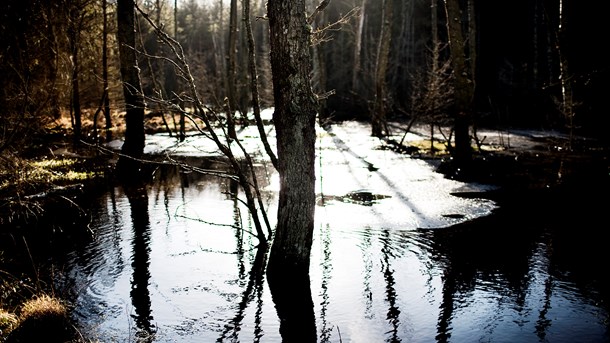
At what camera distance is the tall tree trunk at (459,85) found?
1447cm

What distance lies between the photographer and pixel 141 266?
23.5ft

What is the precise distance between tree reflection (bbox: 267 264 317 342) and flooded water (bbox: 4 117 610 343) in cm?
6

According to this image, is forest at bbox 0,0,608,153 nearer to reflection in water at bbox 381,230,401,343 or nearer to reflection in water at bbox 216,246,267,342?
reflection in water at bbox 216,246,267,342

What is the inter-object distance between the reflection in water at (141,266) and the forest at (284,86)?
4.83 feet

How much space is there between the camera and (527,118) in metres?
31.6

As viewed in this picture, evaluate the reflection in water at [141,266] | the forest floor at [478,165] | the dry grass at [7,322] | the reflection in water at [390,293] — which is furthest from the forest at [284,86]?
the dry grass at [7,322]

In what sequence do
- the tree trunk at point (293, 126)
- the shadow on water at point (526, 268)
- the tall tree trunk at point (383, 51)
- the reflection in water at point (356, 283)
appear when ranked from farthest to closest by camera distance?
1. the tall tree trunk at point (383, 51)
2. the tree trunk at point (293, 126)
3. the shadow on water at point (526, 268)
4. the reflection in water at point (356, 283)

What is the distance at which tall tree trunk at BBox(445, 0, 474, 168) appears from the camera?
14.5 m

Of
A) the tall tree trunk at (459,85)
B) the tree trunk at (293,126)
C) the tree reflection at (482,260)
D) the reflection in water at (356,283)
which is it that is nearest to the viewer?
the reflection in water at (356,283)

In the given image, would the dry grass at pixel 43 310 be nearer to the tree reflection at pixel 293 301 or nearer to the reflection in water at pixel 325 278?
the tree reflection at pixel 293 301

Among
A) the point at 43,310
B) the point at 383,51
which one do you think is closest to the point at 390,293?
the point at 43,310

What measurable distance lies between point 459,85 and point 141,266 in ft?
35.9

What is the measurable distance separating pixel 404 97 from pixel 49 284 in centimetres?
3753

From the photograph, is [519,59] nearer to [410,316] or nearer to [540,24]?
[540,24]
